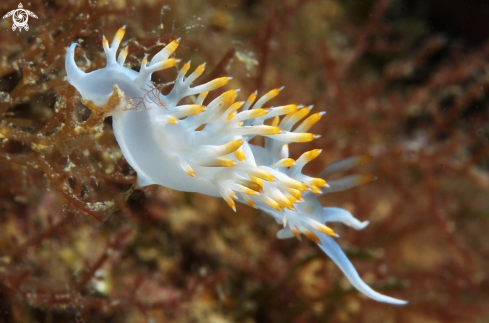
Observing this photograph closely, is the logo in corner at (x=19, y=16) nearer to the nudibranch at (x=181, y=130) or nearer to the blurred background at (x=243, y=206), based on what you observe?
the blurred background at (x=243, y=206)

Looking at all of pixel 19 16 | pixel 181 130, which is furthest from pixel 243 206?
pixel 19 16

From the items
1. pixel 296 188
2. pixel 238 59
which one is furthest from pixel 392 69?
pixel 296 188

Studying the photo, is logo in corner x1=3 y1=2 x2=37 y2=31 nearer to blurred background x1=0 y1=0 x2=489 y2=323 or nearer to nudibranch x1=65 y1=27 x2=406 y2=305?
blurred background x1=0 y1=0 x2=489 y2=323

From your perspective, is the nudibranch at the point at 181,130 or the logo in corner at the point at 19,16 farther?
the logo in corner at the point at 19,16

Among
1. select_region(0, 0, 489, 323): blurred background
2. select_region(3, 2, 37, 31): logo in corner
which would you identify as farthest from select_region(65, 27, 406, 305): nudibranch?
select_region(3, 2, 37, 31): logo in corner

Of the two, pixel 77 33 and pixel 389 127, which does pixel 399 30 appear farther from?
pixel 77 33

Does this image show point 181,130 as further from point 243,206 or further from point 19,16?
point 243,206

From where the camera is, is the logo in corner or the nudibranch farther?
the logo in corner

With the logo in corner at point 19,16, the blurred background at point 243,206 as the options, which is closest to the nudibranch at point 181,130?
the blurred background at point 243,206
